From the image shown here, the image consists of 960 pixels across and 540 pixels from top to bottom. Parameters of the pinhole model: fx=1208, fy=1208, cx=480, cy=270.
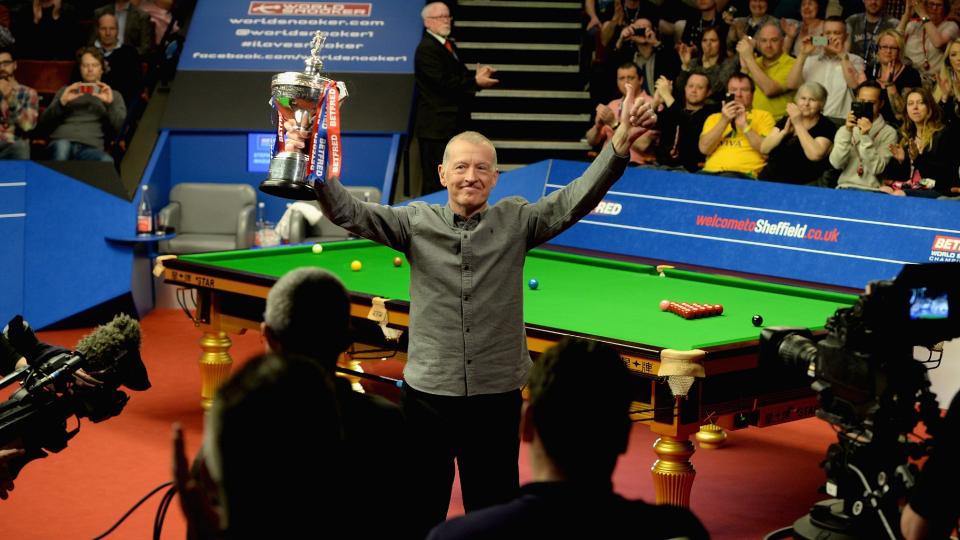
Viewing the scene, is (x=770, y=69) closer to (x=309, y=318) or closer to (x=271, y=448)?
(x=309, y=318)

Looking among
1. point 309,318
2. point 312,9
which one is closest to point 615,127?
point 312,9

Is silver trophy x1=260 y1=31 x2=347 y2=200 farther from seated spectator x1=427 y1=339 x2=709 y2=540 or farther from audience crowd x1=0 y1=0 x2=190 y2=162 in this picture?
audience crowd x1=0 y1=0 x2=190 y2=162

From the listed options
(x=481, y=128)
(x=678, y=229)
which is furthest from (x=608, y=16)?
(x=678, y=229)

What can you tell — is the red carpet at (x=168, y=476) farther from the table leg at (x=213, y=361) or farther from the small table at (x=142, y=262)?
the small table at (x=142, y=262)

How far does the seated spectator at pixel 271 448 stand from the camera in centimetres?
196

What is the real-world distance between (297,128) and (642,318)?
2.09 meters

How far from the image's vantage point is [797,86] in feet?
32.6

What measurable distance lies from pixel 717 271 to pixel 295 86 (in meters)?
5.17

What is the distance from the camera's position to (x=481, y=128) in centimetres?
1180

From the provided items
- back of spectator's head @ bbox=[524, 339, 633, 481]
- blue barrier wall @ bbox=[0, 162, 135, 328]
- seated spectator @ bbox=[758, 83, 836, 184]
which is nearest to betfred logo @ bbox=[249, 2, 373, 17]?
blue barrier wall @ bbox=[0, 162, 135, 328]

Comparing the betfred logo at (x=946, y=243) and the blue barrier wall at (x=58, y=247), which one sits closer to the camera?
the betfred logo at (x=946, y=243)

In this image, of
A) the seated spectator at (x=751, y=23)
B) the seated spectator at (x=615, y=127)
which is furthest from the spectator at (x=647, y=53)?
the seated spectator at (x=751, y=23)

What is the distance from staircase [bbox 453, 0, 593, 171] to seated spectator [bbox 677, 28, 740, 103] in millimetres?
1225

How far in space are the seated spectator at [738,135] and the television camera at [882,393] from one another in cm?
607
